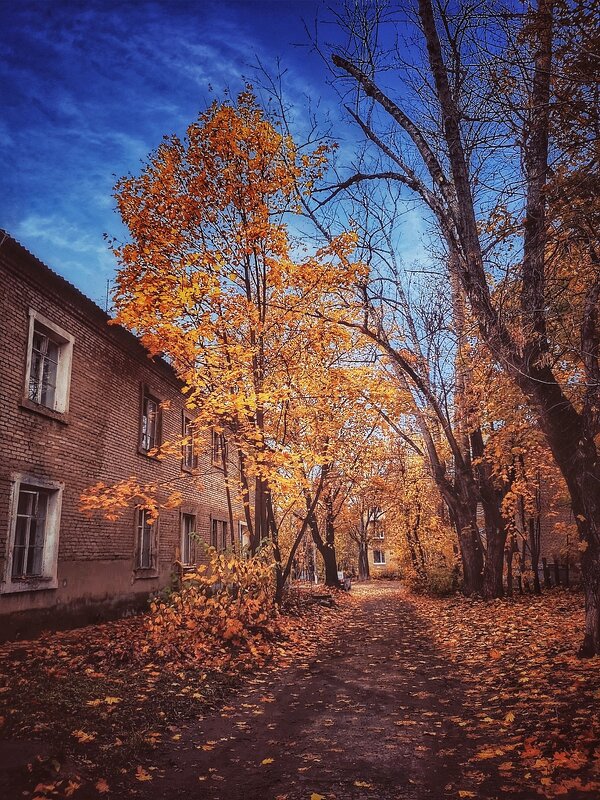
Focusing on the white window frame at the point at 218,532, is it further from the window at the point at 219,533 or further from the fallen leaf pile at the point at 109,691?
the fallen leaf pile at the point at 109,691

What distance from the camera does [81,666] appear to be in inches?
290

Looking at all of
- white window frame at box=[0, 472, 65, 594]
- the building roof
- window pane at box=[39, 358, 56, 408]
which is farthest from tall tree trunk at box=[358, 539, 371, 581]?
window pane at box=[39, 358, 56, 408]

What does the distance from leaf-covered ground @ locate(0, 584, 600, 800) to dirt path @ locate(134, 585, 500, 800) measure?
19mm

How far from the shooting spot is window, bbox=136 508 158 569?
50.9 feet

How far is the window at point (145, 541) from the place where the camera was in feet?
50.9

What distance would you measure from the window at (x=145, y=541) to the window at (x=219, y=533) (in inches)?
211

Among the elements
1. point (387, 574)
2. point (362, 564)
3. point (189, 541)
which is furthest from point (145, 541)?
point (387, 574)

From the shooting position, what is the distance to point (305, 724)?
563cm

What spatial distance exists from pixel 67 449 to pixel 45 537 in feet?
6.30

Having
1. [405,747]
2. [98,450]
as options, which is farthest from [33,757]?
[98,450]

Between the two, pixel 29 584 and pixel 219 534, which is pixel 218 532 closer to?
pixel 219 534

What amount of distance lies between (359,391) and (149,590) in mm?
8402

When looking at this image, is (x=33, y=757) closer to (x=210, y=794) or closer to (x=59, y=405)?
(x=210, y=794)

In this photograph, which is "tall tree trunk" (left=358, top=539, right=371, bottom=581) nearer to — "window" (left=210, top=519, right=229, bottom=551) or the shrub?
the shrub
